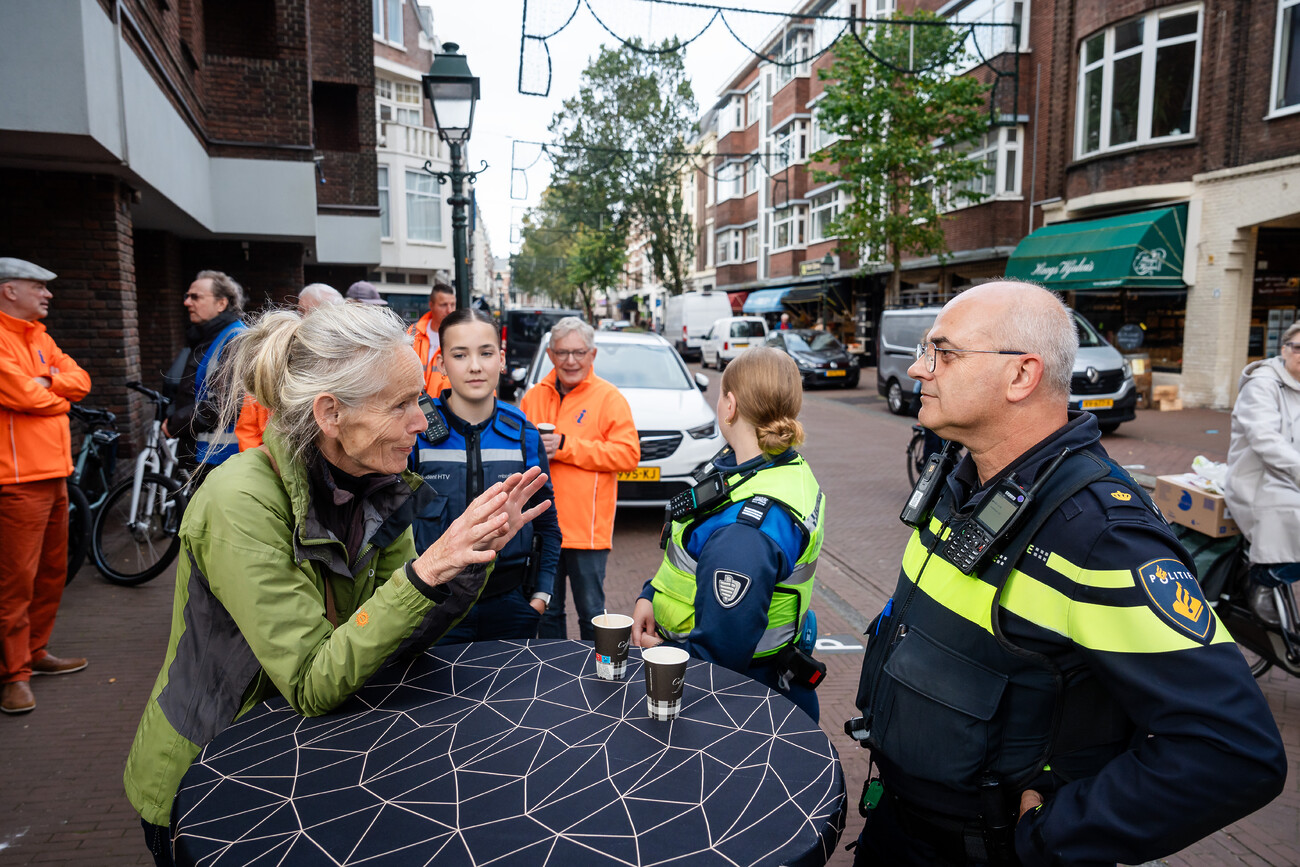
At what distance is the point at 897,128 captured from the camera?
61.3 feet

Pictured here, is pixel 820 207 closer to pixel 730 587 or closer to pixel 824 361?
pixel 824 361

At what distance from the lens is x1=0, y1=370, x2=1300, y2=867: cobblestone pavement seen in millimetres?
3000

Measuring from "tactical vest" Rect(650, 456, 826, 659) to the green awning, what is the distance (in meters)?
16.1

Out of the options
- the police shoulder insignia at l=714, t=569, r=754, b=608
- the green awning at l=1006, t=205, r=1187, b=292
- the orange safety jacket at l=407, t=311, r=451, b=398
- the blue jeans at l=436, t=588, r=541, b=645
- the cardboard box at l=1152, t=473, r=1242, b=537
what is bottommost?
the blue jeans at l=436, t=588, r=541, b=645

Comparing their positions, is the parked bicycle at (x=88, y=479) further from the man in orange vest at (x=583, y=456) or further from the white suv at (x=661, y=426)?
the white suv at (x=661, y=426)

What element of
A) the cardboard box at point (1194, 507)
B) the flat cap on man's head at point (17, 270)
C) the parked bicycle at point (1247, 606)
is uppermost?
the flat cap on man's head at point (17, 270)

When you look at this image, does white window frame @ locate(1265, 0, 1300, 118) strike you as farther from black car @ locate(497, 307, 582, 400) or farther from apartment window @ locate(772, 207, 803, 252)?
apartment window @ locate(772, 207, 803, 252)

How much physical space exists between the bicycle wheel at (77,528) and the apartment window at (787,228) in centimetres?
3242

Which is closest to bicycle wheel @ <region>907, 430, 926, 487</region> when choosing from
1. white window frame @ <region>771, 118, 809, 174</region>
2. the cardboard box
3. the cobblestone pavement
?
the cobblestone pavement

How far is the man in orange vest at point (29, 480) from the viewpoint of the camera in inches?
155

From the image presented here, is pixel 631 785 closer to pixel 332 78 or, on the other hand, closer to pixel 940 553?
pixel 940 553

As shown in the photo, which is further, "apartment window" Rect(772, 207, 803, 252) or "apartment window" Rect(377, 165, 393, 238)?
"apartment window" Rect(772, 207, 803, 252)

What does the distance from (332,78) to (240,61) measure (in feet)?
23.2

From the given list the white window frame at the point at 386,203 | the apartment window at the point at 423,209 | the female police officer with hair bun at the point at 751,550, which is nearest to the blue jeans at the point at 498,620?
the female police officer with hair bun at the point at 751,550
